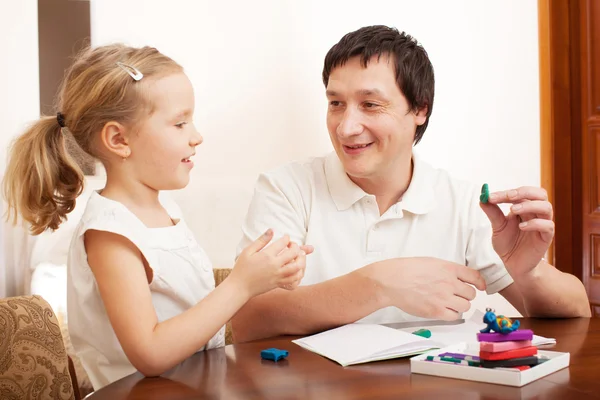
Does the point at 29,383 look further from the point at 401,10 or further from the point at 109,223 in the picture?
the point at 401,10

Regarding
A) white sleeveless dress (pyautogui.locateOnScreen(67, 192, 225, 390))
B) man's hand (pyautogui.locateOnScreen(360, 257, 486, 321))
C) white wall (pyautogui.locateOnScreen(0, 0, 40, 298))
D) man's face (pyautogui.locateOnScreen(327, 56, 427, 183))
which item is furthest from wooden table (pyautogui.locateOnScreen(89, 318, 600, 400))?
white wall (pyautogui.locateOnScreen(0, 0, 40, 298))

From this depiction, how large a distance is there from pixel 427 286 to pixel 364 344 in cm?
30

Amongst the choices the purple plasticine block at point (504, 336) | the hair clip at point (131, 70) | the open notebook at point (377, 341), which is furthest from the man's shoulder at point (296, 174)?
the purple plasticine block at point (504, 336)

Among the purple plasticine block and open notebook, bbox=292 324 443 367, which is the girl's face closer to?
open notebook, bbox=292 324 443 367

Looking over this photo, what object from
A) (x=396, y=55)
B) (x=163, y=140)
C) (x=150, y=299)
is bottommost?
(x=150, y=299)

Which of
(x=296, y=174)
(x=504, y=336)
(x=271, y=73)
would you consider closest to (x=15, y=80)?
(x=271, y=73)

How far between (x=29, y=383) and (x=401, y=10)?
2.06 m

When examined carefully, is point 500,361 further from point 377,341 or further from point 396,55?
point 396,55

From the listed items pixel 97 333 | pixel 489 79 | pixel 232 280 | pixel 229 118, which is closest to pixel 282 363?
pixel 232 280

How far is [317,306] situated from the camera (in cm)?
161

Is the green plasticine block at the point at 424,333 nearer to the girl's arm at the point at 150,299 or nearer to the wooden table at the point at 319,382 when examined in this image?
the wooden table at the point at 319,382

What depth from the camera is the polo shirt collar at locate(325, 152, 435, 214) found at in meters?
1.94

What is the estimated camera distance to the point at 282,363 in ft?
4.28

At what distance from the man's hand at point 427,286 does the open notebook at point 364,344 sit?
0.12m
